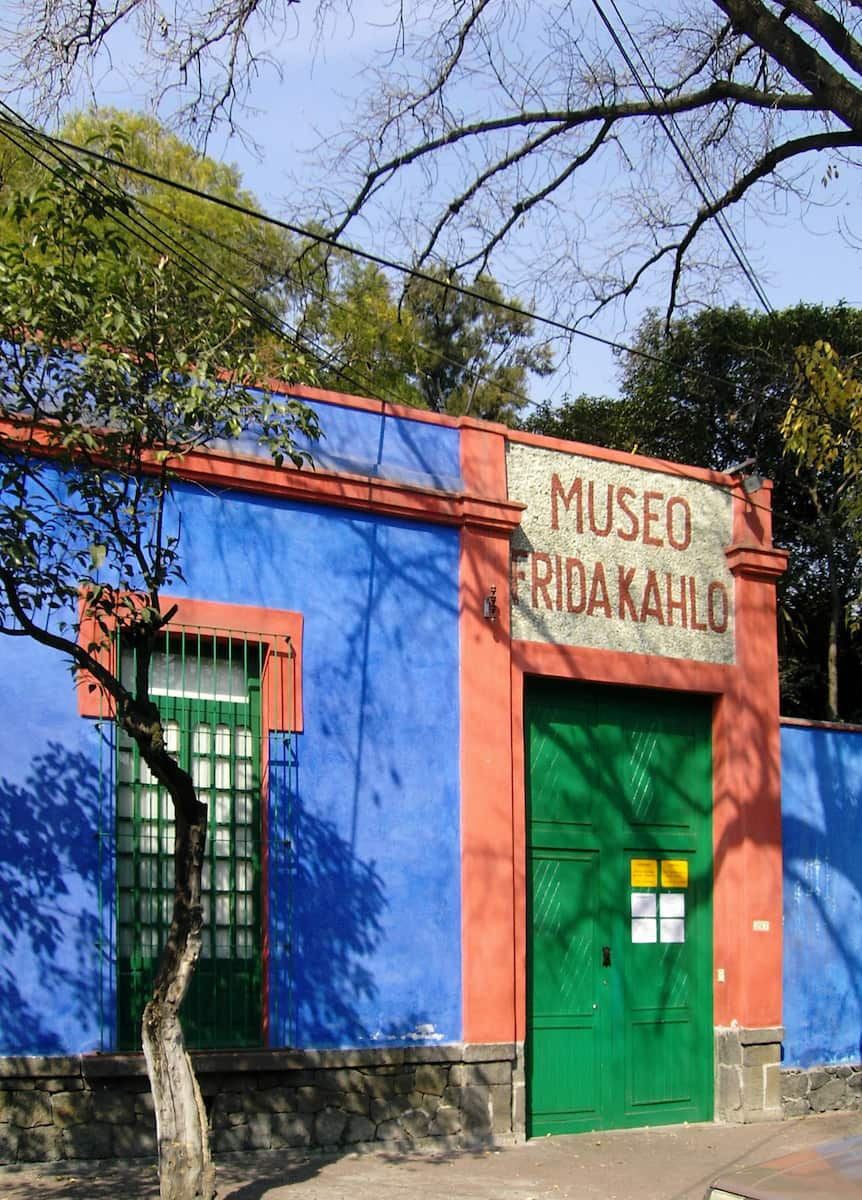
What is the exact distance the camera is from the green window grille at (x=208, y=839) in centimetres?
892

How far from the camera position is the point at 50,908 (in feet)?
28.0

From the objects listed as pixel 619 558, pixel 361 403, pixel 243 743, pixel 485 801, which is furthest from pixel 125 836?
pixel 619 558

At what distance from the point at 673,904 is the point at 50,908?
517cm

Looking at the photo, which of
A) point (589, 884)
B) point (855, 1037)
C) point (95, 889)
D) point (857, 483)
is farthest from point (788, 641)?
point (95, 889)

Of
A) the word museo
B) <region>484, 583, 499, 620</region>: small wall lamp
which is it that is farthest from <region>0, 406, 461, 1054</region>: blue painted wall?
the word museo

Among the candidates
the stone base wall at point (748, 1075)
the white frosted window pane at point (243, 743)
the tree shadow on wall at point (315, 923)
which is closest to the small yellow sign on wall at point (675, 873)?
the stone base wall at point (748, 1075)

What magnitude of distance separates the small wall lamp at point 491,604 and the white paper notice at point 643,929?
2.71 m

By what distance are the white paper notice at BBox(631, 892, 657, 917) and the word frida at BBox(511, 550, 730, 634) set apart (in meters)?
2.15

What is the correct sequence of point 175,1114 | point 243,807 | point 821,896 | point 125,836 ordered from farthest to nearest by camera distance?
point 821,896
point 243,807
point 125,836
point 175,1114

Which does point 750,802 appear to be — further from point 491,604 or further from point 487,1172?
point 487,1172

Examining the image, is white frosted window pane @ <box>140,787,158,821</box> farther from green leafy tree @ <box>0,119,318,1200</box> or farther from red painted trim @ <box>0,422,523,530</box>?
red painted trim @ <box>0,422,523,530</box>

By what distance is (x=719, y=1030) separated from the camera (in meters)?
11.5

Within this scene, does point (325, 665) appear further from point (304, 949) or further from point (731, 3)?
point (731, 3)

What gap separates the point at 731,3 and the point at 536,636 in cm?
458
